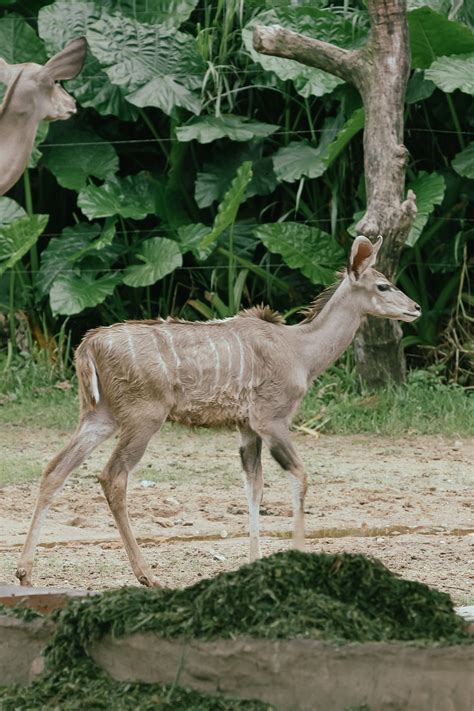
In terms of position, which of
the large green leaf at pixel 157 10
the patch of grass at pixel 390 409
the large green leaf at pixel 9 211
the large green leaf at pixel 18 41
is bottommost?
the patch of grass at pixel 390 409

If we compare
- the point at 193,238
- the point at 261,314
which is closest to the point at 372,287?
the point at 261,314

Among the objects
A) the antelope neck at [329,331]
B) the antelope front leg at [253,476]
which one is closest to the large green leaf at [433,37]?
the antelope neck at [329,331]

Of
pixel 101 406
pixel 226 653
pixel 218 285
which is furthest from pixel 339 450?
pixel 226 653

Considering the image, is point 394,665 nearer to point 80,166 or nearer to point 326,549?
point 326,549

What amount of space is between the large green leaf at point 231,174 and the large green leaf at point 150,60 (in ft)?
1.67

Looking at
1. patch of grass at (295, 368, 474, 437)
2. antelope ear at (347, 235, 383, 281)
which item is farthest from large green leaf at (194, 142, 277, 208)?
antelope ear at (347, 235, 383, 281)

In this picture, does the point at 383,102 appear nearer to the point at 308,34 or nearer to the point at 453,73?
the point at 453,73

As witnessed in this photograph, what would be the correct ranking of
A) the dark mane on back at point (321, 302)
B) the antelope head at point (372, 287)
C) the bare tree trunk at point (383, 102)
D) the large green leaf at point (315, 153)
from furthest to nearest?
the large green leaf at point (315, 153)
the bare tree trunk at point (383, 102)
the dark mane on back at point (321, 302)
the antelope head at point (372, 287)

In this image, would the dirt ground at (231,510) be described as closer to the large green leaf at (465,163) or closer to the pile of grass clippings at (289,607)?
the pile of grass clippings at (289,607)

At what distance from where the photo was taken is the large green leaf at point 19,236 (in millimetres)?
9117

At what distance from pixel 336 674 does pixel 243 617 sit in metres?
0.28

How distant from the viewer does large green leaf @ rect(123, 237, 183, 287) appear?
30.5 feet

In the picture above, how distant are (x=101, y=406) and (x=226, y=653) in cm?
257

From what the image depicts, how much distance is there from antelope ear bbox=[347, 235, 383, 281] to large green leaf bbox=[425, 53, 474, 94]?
10.1 feet
